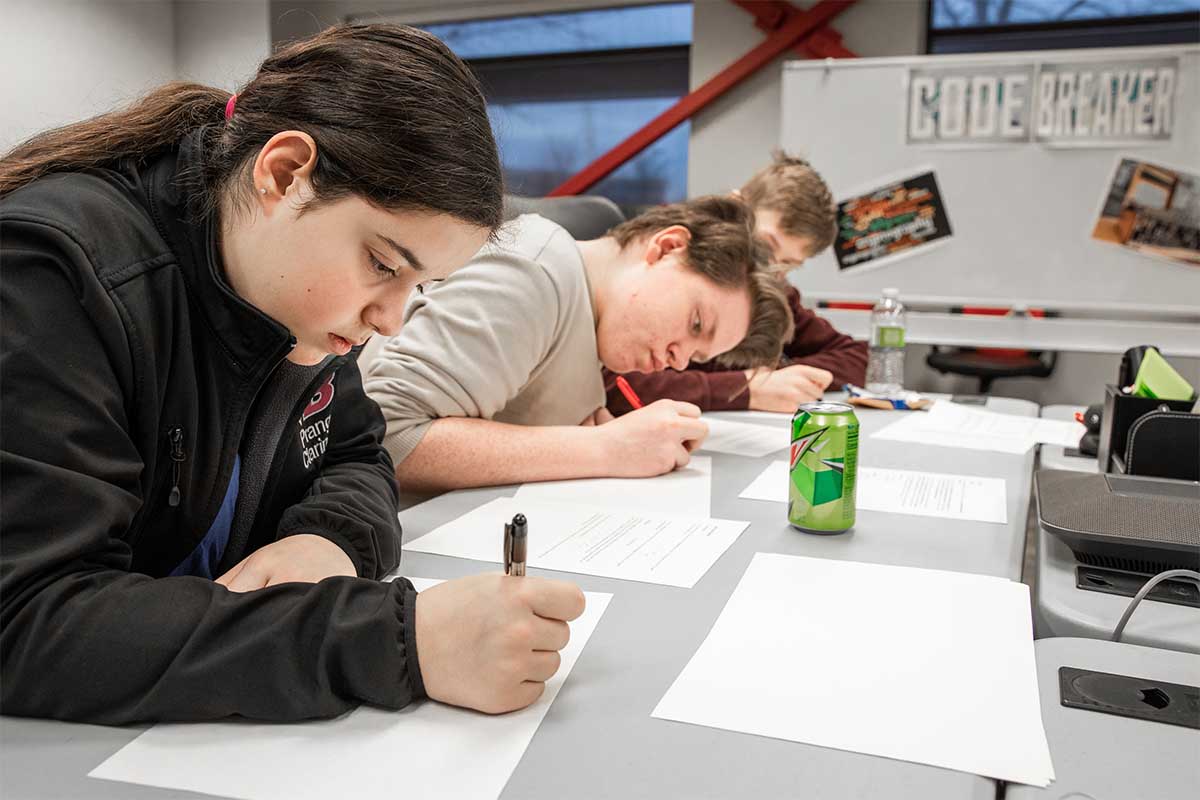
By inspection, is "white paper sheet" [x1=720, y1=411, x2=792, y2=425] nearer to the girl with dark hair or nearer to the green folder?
the green folder

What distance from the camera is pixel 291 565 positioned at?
749 millimetres

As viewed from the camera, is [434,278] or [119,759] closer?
[119,759]

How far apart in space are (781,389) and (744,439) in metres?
0.37

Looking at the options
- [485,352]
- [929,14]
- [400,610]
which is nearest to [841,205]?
[929,14]

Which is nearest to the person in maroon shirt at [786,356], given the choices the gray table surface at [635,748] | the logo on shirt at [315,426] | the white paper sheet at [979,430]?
the white paper sheet at [979,430]

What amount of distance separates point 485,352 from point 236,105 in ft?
1.84

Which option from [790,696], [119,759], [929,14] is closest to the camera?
[119,759]

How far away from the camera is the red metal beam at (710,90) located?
3.93 metres

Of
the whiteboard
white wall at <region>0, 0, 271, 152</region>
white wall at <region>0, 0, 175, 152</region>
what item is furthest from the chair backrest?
the whiteboard

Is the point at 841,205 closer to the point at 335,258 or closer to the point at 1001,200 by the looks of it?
the point at 1001,200

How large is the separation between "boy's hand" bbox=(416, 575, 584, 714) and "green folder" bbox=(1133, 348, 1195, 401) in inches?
41.3

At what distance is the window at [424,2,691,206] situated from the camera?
444 cm

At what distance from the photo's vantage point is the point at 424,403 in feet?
4.09

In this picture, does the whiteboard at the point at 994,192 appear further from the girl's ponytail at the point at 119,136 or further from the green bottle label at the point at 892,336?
the girl's ponytail at the point at 119,136
